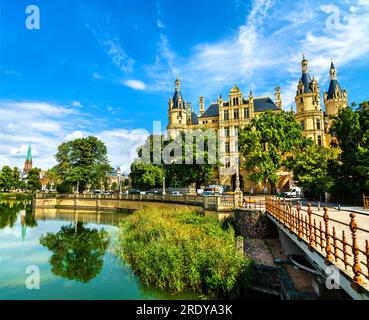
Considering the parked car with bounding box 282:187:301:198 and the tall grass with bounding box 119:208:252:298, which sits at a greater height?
Result: the parked car with bounding box 282:187:301:198

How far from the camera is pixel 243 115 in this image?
52062 mm

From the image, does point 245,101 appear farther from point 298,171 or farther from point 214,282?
point 214,282

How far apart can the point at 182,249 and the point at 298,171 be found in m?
22.4

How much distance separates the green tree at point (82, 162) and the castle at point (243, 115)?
16.7 metres

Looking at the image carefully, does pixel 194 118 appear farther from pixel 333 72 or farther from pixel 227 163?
pixel 333 72

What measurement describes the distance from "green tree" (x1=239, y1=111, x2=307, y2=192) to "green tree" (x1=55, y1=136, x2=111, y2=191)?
33.4 metres

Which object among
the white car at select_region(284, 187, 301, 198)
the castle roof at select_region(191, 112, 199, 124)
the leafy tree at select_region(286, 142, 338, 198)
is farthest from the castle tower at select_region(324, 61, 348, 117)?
the castle roof at select_region(191, 112, 199, 124)

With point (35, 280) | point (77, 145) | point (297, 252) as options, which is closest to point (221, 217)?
point (297, 252)

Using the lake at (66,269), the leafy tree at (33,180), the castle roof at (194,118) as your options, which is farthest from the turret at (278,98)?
the leafy tree at (33,180)

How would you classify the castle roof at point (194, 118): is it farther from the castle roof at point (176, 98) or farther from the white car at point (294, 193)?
the white car at point (294, 193)

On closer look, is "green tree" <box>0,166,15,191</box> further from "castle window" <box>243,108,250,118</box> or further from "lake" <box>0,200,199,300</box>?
"castle window" <box>243,108,250,118</box>

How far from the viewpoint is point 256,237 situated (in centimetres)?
2009

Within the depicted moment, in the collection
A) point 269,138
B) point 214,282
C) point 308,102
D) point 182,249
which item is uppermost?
point 308,102

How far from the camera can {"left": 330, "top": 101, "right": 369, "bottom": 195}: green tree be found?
19.9m
